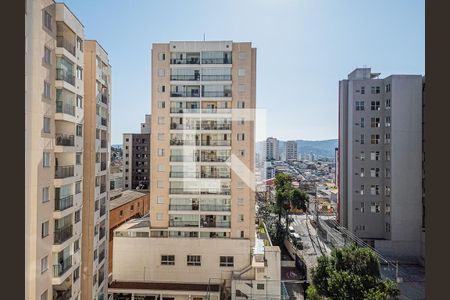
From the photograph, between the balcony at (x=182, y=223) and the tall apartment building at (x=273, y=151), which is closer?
the balcony at (x=182, y=223)

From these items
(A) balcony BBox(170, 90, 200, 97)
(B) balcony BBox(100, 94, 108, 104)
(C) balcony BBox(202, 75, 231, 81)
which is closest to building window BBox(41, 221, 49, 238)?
(B) balcony BBox(100, 94, 108, 104)

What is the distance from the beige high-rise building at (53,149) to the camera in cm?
258

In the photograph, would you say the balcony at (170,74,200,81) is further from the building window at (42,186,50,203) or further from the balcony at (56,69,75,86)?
the building window at (42,186,50,203)

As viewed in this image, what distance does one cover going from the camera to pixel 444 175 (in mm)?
1035

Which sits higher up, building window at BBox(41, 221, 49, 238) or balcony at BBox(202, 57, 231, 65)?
balcony at BBox(202, 57, 231, 65)

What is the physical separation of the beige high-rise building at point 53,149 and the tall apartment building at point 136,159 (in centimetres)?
1112

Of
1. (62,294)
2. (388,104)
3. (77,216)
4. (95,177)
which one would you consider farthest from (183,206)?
(388,104)

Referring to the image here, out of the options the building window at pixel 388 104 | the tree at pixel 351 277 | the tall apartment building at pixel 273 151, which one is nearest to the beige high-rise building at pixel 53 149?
the tree at pixel 351 277

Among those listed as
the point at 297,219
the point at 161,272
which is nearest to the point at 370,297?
the point at 161,272

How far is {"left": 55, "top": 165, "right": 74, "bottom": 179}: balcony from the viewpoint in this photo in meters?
3.07

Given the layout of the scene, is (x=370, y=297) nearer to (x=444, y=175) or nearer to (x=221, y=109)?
(x=444, y=175)

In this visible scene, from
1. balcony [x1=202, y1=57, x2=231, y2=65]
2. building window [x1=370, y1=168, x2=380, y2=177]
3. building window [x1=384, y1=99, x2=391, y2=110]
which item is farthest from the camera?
building window [x1=370, y1=168, x2=380, y2=177]

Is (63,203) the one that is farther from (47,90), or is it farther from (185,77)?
(185,77)

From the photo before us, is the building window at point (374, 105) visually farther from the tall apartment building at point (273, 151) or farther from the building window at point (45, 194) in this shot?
the building window at point (45, 194)
